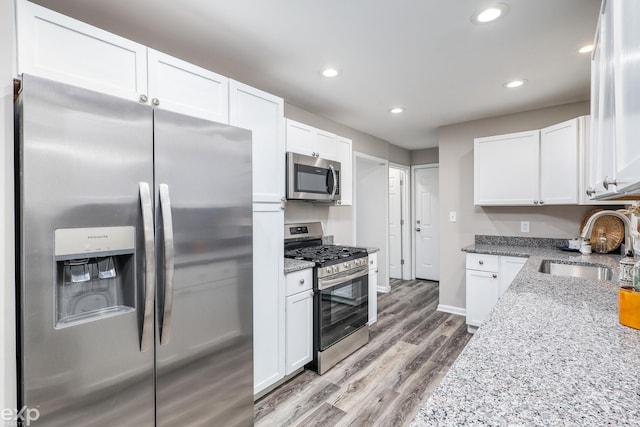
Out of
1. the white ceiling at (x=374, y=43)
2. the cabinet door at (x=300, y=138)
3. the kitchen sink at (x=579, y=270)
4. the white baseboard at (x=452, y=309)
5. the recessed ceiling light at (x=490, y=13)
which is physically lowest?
the white baseboard at (x=452, y=309)

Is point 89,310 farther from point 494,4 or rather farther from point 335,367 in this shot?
point 494,4

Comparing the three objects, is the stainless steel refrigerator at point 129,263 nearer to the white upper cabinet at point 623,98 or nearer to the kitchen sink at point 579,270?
the white upper cabinet at point 623,98

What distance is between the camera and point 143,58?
1527mm

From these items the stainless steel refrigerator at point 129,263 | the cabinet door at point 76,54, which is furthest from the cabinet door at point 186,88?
the stainless steel refrigerator at point 129,263

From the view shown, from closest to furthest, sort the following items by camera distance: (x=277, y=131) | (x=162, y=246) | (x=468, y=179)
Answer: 1. (x=162, y=246)
2. (x=277, y=131)
3. (x=468, y=179)

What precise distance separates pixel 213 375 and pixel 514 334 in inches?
55.2

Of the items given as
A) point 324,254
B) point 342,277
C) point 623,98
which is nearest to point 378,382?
point 342,277

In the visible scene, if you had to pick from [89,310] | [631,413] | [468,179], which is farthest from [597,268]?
[89,310]

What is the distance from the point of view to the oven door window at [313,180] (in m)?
2.59

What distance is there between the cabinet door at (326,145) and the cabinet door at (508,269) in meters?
1.96

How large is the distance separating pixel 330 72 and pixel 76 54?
1645 mm

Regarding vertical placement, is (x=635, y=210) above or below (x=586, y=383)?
above

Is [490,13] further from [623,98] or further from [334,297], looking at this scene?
[334,297]

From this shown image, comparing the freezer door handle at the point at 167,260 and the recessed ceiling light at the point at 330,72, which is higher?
the recessed ceiling light at the point at 330,72
